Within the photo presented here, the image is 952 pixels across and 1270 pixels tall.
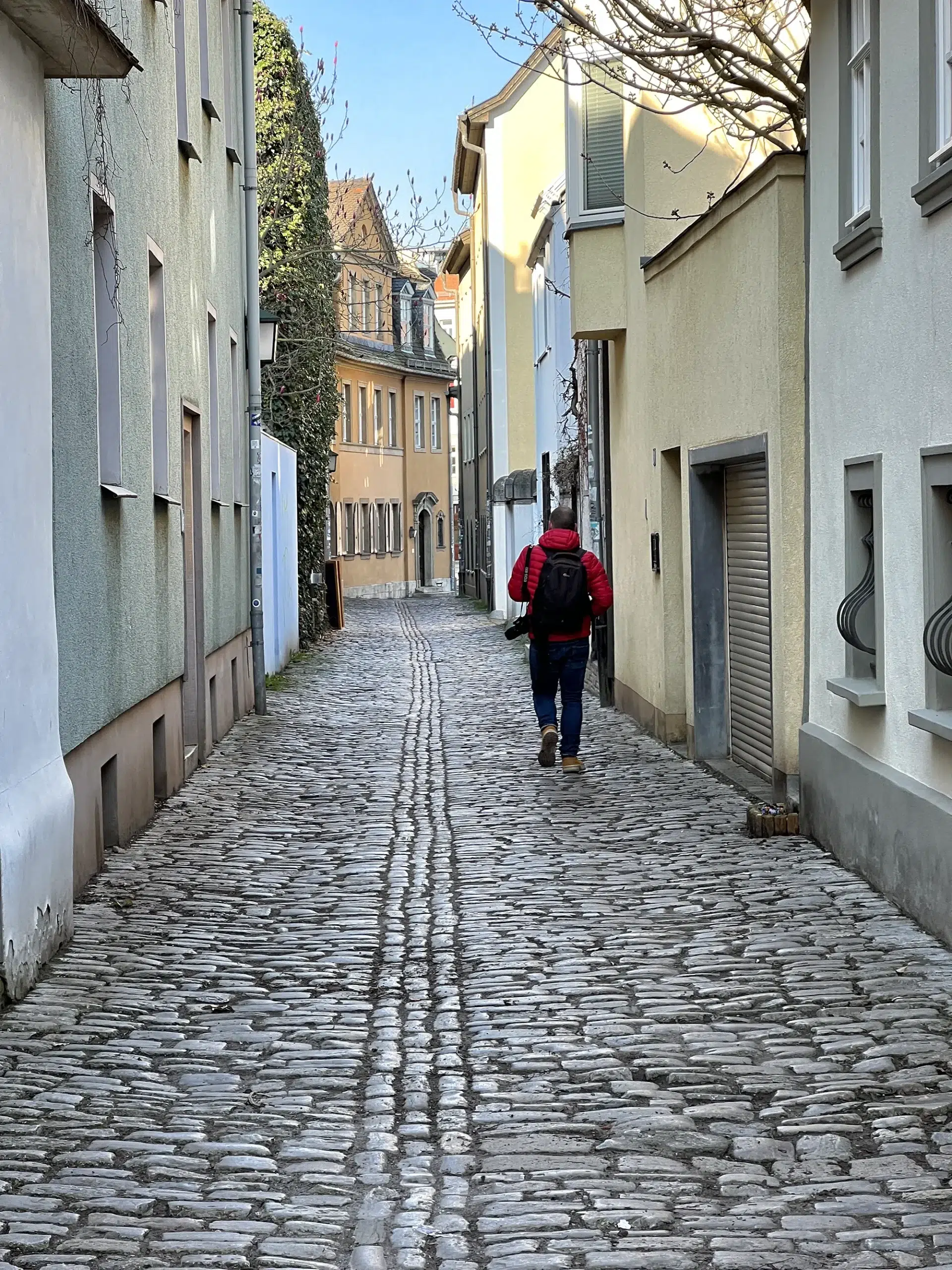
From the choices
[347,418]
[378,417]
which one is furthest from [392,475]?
[347,418]

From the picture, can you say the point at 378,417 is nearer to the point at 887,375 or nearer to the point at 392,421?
the point at 392,421

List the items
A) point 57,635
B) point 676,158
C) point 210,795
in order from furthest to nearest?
point 676,158
point 210,795
point 57,635

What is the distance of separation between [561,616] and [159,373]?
3.47m

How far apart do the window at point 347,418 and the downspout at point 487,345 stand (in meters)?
14.0

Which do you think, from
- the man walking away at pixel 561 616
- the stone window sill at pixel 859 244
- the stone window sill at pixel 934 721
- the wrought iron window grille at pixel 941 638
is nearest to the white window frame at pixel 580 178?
the man walking away at pixel 561 616

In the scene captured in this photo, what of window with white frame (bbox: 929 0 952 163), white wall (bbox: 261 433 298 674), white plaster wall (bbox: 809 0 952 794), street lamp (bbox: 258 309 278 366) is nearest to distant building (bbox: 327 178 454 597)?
white wall (bbox: 261 433 298 674)

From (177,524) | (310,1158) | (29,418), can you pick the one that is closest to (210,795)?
(177,524)

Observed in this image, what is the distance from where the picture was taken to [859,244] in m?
8.85

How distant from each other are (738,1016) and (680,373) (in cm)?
850

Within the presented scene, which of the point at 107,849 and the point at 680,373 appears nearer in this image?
the point at 107,849

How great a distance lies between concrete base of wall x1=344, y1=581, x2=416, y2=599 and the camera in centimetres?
5491

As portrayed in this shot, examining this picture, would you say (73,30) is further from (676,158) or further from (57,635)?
(676,158)

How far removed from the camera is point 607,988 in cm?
686

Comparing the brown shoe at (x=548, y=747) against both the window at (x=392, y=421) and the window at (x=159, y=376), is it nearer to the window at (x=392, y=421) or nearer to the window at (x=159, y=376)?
the window at (x=159, y=376)
